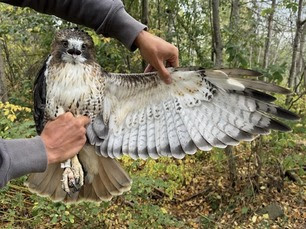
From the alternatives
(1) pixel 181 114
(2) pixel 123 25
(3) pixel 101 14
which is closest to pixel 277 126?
(1) pixel 181 114

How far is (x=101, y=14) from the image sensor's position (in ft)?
6.86

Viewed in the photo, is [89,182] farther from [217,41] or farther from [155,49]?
[217,41]

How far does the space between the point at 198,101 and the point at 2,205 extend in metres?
2.76

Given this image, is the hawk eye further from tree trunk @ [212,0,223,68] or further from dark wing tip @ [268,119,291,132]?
tree trunk @ [212,0,223,68]

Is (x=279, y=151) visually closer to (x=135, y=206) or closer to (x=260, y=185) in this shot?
(x=260, y=185)

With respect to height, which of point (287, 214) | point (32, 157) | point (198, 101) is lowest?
point (287, 214)

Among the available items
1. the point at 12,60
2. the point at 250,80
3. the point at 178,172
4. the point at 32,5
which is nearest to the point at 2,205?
the point at 178,172

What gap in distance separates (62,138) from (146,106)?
732 mm

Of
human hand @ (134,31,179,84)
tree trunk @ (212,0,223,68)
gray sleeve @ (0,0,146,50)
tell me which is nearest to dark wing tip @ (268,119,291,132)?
human hand @ (134,31,179,84)

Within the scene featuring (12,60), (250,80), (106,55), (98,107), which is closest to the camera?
(250,80)

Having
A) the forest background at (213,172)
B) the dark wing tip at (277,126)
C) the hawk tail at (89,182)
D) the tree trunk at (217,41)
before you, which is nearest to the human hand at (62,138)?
the hawk tail at (89,182)

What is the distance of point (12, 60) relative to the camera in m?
9.27

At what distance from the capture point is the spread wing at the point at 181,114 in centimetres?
216

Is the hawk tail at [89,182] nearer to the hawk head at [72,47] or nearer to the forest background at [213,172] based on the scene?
the hawk head at [72,47]
